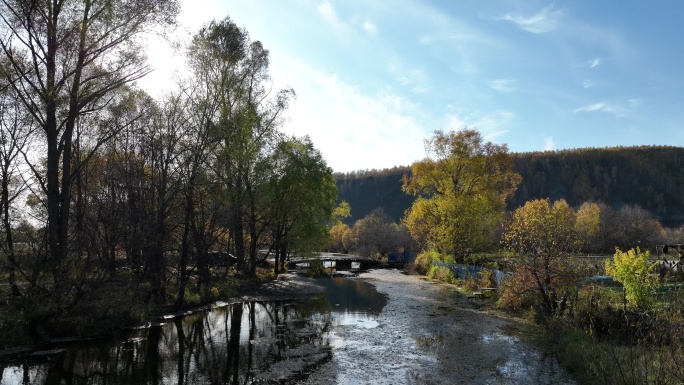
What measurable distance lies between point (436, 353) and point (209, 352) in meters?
7.59

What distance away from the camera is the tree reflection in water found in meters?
12.8

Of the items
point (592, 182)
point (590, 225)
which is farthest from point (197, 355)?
point (592, 182)

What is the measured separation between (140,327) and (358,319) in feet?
31.3

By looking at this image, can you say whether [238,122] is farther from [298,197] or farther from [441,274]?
[441,274]

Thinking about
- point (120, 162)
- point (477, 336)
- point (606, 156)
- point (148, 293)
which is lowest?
point (477, 336)

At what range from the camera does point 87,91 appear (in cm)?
1936

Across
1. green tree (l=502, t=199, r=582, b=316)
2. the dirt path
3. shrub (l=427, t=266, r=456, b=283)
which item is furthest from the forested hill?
the dirt path

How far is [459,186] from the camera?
147 feet

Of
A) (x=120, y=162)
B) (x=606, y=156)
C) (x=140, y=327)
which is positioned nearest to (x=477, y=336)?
(x=140, y=327)

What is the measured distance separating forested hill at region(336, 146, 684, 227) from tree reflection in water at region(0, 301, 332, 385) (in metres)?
146

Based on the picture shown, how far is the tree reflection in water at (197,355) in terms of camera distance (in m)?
12.8

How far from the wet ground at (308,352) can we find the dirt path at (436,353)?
0.11 ft

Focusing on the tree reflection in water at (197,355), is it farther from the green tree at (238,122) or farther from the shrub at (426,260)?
the shrub at (426,260)

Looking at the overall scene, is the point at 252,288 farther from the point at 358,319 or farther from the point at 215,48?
the point at 215,48
